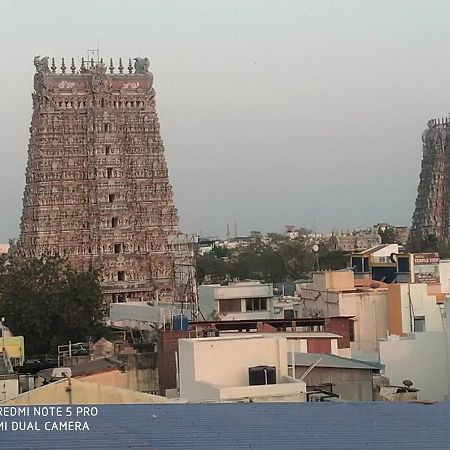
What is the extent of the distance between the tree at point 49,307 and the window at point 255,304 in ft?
20.4

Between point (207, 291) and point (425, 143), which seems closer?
point (207, 291)

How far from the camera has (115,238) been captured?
65125mm

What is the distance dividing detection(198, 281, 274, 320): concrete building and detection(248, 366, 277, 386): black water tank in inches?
786

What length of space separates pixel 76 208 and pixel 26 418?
5173 cm

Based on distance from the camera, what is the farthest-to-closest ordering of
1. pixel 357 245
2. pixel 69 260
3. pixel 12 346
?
pixel 357 245
pixel 69 260
pixel 12 346

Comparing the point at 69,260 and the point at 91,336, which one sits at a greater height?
the point at 69,260

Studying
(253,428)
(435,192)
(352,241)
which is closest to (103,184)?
(435,192)

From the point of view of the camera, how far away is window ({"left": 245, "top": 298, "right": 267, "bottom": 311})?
38.9 meters

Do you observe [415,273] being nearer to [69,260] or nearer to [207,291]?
[207,291]

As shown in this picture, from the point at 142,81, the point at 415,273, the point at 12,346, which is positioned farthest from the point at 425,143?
the point at 12,346

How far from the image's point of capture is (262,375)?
18.0m

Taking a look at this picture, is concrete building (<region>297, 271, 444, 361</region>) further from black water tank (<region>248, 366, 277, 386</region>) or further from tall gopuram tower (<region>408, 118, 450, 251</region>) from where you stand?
tall gopuram tower (<region>408, 118, 450, 251</region>)

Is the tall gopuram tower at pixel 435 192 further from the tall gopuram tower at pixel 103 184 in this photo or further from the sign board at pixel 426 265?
the sign board at pixel 426 265

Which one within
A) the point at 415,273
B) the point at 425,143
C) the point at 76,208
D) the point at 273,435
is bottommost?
the point at 273,435
